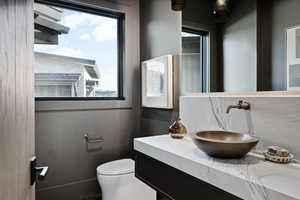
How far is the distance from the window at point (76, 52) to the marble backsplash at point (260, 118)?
4.10 feet

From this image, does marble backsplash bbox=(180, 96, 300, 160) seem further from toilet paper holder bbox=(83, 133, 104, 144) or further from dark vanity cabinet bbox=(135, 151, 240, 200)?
toilet paper holder bbox=(83, 133, 104, 144)

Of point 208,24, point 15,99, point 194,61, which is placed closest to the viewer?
point 15,99

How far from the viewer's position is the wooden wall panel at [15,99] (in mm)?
590

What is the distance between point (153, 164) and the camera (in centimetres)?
124

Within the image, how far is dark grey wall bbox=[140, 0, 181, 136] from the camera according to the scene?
1863 mm

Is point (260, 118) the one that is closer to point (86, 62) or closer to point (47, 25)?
point (86, 62)

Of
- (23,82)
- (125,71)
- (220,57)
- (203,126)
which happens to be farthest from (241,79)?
(125,71)

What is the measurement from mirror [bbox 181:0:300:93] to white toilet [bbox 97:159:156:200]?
35.6 inches

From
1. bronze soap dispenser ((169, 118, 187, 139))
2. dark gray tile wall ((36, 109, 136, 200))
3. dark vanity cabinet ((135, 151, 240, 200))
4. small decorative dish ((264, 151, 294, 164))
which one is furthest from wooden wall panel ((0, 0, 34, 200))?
dark gray tile wall ((36, 109, 136, 200))

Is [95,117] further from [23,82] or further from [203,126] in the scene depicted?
[23,82]

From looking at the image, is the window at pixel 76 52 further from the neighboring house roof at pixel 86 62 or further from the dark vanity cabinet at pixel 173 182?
the dark vanity cabinet at pixel 173 182

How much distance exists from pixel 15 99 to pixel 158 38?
5.34 feet

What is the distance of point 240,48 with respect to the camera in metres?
1.28

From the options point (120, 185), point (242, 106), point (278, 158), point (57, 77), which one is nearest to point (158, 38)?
point (57, 77)
